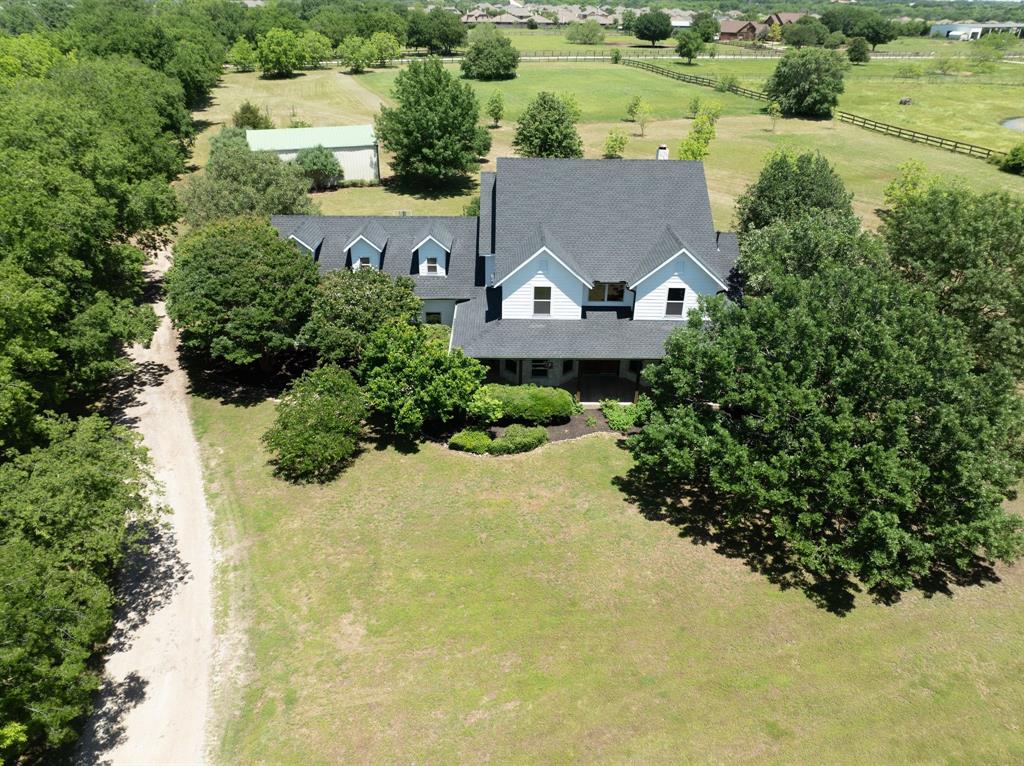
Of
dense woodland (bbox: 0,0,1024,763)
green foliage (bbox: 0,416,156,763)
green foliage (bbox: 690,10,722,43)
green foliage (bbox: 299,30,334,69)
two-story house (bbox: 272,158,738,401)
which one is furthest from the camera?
green foliage (bbox: 690,10,722,43)

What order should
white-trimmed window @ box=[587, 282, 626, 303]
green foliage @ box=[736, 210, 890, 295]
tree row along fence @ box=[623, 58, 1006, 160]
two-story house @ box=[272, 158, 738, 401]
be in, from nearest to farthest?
green foliage @ box=[736, 210, 890, 295] < two-story house @ box=[272, 158, 738, 401] < white-trimmed window @ box=[587, 282, 626, 303] < tree row along fence @ box=[623, 58, 1006, 160]

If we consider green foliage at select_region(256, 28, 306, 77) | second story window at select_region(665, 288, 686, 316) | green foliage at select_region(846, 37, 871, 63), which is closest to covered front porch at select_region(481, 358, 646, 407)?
second story window at select_region(665, 288, 686, 316)

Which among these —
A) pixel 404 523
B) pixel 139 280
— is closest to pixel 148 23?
pixel 139 280

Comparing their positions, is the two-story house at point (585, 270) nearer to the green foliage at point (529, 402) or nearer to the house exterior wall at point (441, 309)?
the house exterior wall at point (441, 309)

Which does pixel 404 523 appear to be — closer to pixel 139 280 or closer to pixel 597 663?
pixel 597 663

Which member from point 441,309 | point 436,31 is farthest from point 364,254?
point 436,31

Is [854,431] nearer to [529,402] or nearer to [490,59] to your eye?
[529,402]

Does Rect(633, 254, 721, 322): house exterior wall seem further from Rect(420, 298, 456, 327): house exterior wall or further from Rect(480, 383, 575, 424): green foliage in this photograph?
Rect(420, 298, 456, 327): house exterior wall
